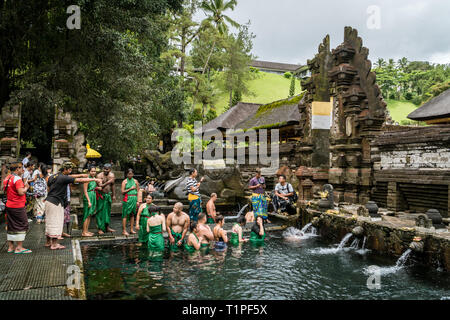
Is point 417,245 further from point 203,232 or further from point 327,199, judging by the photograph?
point 203,232

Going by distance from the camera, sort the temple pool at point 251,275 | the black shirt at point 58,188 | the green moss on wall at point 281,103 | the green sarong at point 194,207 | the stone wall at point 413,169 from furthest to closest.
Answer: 1. the green moss on wall at point 281,103
2. the green sarong at point 194,207
3. the stone wall at point 413,169
4. the black shirt at point 58,188
5. the temple pool at point 251,275

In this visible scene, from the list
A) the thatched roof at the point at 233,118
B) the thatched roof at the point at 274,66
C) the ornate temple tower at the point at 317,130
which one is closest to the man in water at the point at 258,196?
the ornate temple tower at the point at 317,130

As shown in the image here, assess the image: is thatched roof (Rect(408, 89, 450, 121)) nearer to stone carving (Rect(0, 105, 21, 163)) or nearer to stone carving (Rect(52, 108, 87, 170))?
stone carving (Rect(52, 108, 87, 170))

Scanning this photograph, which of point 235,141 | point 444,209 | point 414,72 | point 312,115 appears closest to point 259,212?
point 312,115

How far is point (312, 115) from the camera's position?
12.6 metres

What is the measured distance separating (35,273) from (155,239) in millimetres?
3052

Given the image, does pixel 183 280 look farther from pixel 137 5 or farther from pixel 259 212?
pixel 137 5

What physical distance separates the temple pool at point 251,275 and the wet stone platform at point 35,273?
54 centimetres

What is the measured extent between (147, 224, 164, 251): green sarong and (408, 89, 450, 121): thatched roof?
609 inches

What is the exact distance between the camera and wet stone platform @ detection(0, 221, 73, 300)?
4.61 metres

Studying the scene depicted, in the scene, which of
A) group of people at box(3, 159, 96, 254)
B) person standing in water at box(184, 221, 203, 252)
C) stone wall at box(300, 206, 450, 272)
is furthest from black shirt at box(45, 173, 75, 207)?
stone wall at box(300, 206, 450, 272)

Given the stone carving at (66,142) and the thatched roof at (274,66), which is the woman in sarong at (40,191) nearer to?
the stone carving at (66,142)

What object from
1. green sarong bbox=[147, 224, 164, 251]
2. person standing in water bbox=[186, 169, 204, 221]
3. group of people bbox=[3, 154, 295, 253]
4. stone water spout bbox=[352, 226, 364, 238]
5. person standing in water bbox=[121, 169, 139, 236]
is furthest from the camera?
person standing in water bbox=[186, 169, 204, 221]

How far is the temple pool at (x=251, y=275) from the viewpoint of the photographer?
5773 mm
